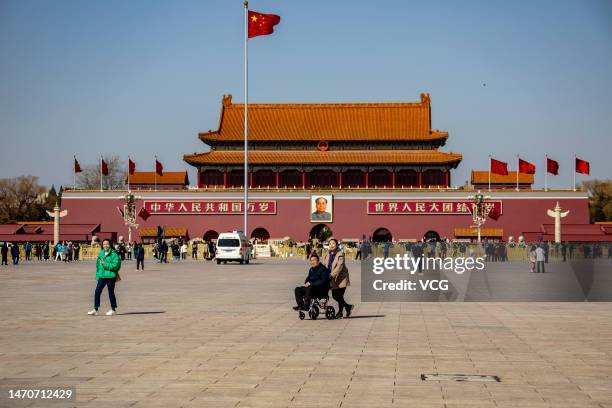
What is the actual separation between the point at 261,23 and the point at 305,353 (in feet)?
118

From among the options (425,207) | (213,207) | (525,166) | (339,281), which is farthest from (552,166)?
(339,281)

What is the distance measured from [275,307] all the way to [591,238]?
2155 inches

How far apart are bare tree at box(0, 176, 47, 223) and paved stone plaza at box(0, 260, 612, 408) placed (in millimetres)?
86461

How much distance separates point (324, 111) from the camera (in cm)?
8050

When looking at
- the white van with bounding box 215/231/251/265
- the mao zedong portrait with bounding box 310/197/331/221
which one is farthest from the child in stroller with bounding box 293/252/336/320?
the mao zedong portrait with bounding box 310/197/331/221

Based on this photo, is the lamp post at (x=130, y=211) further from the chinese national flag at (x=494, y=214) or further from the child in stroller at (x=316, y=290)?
the child in stroller at (x=316, y=290)

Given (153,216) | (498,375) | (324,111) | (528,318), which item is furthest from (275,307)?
(324,111)

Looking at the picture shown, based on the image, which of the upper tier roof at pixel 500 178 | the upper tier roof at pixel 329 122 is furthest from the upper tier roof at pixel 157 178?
the upper tier roof at pixel 500 178

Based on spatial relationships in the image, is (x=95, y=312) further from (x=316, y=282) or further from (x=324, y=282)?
(x=324, y=282)

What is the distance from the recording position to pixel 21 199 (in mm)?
105625

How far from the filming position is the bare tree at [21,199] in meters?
103

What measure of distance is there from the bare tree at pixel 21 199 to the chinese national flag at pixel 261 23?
6387 cm

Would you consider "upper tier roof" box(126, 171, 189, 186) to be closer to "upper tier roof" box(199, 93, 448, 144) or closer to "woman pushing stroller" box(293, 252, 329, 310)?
"upper tier roof" box(199, 93, 448, 144)

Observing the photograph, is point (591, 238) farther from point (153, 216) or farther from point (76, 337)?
point (76, 337)
